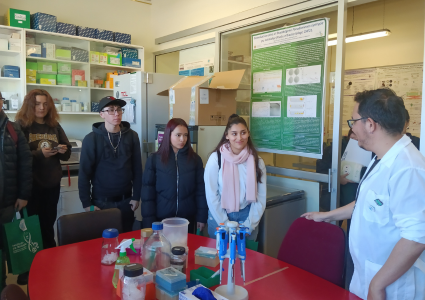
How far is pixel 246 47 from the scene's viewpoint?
11.6 ft

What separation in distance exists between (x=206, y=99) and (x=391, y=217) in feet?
6.28

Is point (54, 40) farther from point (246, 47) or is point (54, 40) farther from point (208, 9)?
point (246, 47)

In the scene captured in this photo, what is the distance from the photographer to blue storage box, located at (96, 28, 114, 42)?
4543 millimetres

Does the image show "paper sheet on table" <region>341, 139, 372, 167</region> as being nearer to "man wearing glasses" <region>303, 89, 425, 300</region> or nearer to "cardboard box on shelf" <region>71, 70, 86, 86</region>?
"man wearing glasses" <region>303, 89, 425, 300</region>

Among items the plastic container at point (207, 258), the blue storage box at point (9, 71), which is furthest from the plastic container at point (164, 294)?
the blue storage box at point (9, 71)

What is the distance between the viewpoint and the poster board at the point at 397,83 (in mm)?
4277

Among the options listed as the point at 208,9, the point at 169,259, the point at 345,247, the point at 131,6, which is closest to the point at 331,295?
the point at 345,247

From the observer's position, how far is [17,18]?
A: 3.90 m

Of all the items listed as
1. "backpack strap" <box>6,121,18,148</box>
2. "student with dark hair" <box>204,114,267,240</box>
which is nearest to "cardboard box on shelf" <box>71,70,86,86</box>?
"backpack strap" <box>6,121,18,148</box>

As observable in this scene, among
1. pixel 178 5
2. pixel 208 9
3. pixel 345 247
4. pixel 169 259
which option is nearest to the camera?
pixel 169 259

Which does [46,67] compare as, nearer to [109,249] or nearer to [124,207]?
[124,207]

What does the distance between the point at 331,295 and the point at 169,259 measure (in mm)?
673

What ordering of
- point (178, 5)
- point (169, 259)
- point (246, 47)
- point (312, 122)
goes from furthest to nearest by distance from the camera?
point (178, 5) → point (246, 47) → point (312, 122) → point (169, 259)

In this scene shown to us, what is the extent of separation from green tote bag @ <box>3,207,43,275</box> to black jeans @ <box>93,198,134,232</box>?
49cm
